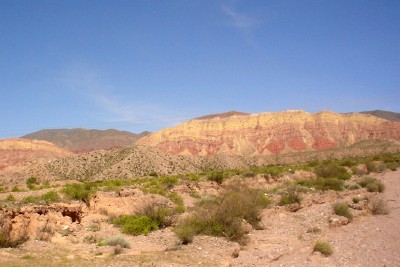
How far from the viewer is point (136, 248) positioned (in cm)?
1588

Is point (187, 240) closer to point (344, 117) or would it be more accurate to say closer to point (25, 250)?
point (25, 250)

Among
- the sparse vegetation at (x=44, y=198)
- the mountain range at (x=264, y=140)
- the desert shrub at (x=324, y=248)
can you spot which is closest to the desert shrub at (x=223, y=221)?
the desert shrub at (x=324, y=248)

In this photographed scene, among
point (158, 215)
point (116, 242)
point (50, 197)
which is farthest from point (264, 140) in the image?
point (116, 242)

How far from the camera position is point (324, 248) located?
1409cm

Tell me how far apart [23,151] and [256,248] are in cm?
12551

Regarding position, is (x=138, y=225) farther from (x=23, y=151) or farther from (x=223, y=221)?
(x=23, y=151)

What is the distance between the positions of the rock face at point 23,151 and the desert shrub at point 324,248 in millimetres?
114513

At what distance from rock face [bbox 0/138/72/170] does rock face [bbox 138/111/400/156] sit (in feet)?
118

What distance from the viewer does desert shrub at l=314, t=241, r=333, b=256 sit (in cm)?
1395

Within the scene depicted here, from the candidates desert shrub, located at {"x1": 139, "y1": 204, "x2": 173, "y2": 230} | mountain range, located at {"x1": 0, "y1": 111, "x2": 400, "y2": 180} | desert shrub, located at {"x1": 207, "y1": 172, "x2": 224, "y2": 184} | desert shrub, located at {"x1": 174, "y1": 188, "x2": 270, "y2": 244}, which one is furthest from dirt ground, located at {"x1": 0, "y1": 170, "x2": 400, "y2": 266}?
mountain range, located at {"x1": 0, "y1": 111, "x2": 400, "y2": 180}

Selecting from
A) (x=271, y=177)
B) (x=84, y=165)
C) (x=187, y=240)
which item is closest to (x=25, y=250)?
(x=187, y=240)

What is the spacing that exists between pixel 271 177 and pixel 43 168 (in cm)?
4274

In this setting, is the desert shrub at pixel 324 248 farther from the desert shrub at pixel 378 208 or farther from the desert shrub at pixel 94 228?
the desert shrub at pixel 94 228

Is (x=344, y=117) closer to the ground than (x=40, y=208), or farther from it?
farther from it
